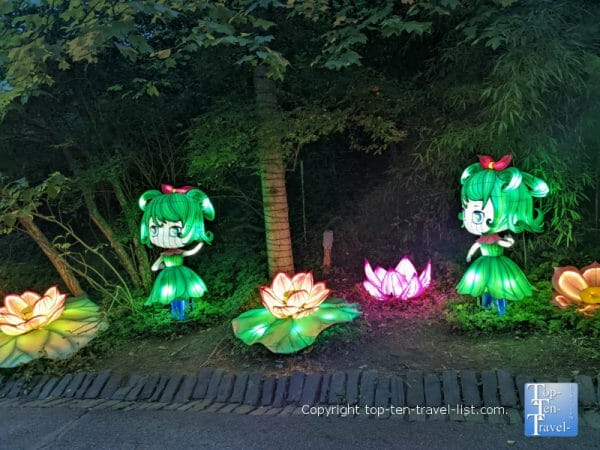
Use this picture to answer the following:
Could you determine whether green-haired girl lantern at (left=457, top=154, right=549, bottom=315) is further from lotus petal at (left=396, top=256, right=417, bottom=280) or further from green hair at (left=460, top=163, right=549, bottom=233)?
lotus petal at (left=396, top=256, right=417, bottom=280)

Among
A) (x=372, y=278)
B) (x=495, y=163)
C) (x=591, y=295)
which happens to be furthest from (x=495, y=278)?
(x=372, y=278)

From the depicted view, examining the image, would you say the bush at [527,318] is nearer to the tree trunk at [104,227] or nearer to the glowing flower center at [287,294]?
the glowing flower center at [287,294]

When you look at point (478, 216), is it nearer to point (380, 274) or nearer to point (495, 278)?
point (495, 278)

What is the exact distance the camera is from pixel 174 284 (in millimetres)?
4438

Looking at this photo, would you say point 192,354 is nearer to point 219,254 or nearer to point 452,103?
point 219,254

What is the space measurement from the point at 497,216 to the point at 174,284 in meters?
2.96

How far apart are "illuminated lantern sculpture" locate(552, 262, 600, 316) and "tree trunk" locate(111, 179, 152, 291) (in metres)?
4.29

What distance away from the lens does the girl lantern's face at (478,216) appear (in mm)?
3705

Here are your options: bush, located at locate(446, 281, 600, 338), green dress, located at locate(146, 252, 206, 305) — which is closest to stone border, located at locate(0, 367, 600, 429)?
bush, located at locate(446, 281, 600, 338)

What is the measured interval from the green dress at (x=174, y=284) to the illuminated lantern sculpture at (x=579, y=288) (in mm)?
3181

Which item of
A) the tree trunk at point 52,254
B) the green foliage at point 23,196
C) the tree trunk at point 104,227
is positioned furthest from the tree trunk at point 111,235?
the green foliage at point 23,196

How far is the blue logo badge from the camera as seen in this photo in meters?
2.49

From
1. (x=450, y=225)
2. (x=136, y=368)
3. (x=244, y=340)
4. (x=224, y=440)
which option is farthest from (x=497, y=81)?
(x=136, y=368)

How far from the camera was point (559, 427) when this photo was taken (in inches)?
98.0
